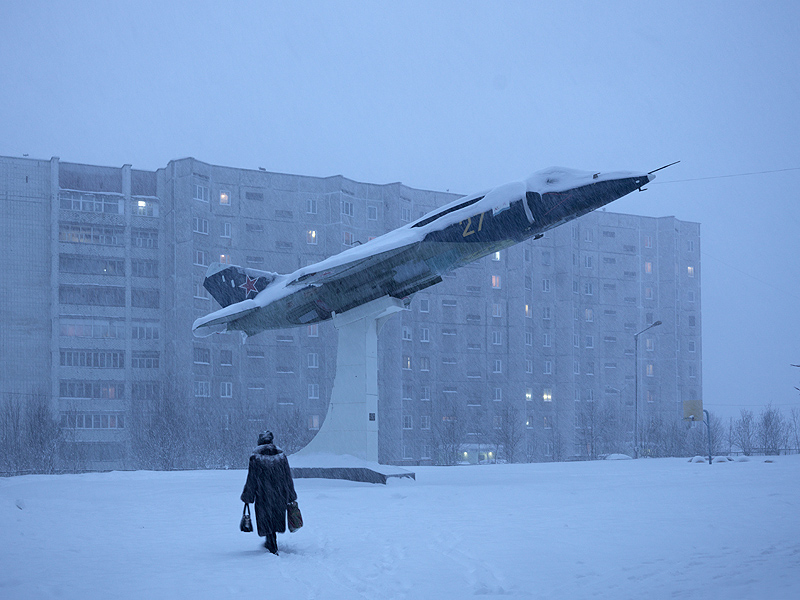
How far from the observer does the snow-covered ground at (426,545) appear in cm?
696

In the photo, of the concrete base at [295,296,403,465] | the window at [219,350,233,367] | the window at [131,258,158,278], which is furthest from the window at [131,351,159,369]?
the concrete base at [295,296,403,465]

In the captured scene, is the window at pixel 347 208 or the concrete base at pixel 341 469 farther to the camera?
the window at pixel 347 208

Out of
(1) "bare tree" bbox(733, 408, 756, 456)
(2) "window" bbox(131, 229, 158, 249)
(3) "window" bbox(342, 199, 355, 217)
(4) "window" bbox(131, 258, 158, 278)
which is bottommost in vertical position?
(1) "bare tree" bbox(733, 408, 756, 456)

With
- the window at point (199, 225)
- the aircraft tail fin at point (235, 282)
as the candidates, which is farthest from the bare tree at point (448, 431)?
the aircraft tail fin at point (235, 282)

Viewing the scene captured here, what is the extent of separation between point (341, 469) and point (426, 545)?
35.0 ft

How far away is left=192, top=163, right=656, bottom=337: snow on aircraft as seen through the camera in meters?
17.0

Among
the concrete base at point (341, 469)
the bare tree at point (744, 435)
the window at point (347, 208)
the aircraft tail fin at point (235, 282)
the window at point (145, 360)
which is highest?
the window at point (347, 208)

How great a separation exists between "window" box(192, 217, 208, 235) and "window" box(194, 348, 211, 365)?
9272mm

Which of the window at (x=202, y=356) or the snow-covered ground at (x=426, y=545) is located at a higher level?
the window at (x=202, y=356)

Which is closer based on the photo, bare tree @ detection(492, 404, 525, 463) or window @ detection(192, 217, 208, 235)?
bare tree @ detection(492, 404, 525, 463)

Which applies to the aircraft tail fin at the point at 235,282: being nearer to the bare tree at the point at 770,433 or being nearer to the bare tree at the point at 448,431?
the bare tree at the point at 448,431

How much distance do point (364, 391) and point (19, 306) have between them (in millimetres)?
43749

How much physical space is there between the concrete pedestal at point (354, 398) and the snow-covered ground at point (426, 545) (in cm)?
340

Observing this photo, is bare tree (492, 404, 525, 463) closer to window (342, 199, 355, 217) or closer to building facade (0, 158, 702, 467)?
building facade (0, 158, 702, 467)
